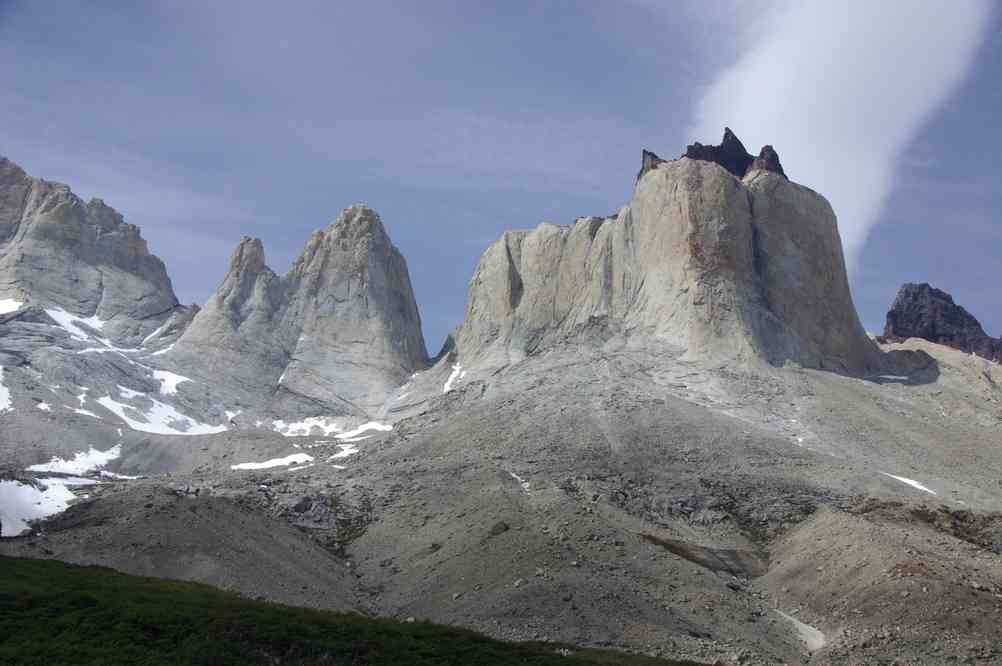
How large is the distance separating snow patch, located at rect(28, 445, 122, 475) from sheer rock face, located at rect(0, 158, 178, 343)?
4371 centimetres

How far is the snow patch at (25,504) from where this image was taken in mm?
70250

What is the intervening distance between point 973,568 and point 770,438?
76.9 feet

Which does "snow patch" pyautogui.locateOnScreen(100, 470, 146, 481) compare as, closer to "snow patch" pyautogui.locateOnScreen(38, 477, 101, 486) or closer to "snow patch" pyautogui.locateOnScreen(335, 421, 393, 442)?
"snow patch" pyautogui.locateOnScreen(38, 477, 101, 486)

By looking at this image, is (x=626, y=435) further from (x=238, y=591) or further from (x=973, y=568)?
(x=238, y=591)

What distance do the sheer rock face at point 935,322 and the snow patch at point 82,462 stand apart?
350ft

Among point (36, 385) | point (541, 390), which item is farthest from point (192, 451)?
point (541, 390)

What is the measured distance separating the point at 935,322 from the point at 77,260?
119755 millimetres

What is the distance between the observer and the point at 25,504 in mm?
74812

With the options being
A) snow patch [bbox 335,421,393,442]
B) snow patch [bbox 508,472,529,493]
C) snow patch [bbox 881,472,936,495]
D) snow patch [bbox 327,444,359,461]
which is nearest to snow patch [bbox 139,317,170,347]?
snow patch [bbox 335,421,393,442]

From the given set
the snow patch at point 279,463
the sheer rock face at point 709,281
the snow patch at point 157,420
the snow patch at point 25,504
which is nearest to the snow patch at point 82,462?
the snow patch at point 157,420

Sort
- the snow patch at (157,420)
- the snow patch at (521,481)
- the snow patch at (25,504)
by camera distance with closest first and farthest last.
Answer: the snow patch at (25,504), the snow patch at (521,481), the snow patch at (157,420)

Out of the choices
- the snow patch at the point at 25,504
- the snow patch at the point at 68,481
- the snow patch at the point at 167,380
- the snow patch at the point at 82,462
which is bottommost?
the snow patch at the point at 25,504

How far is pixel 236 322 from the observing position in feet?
492

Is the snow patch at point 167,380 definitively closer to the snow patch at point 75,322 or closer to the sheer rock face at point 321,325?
the sheer rock face at point 321,325
